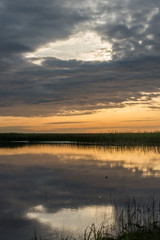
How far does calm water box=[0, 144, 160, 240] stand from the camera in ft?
25.2

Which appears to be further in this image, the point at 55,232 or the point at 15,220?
the point at 15,220

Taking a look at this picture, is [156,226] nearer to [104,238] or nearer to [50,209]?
[104,238]

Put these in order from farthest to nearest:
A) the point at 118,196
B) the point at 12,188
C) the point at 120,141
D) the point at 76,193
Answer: the point at 120,141, the point at 12,188, the point at 76,193, the point at 118,196

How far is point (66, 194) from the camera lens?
37.4 feet

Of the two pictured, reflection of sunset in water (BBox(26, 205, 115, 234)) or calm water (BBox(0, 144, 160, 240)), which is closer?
reflection of sunset in water (BBox(26, 205, 115, 234))

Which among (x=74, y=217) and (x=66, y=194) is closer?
(x=74, y=217)

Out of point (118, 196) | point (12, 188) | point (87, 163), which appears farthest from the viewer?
point (87, 163)

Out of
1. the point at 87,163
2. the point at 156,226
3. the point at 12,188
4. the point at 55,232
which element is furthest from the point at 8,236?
the point at 87,163

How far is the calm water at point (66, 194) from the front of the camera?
25.2ft

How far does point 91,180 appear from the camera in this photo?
47.9 ft

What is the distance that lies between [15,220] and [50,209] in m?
1.35

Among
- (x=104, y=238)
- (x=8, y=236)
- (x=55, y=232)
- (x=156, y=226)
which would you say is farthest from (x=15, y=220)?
(x=156, y=226)

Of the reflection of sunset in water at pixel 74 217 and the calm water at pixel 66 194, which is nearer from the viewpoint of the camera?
the reflection of sunset in water at pixel 74 217

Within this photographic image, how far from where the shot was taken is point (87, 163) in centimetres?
2114
